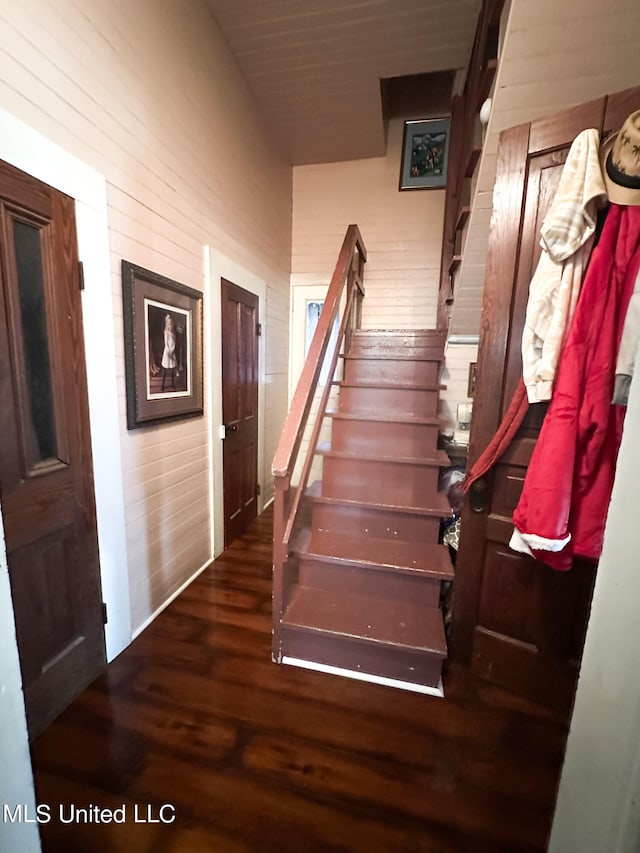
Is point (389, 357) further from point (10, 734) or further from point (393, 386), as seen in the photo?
point (10, 734)

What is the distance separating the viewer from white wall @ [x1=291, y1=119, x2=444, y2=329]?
11.9ft

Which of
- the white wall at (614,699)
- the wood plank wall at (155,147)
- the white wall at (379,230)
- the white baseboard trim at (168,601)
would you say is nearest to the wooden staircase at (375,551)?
the white baseboard trim at (168,601)

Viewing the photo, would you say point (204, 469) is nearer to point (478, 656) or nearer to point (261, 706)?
point (261, 706)

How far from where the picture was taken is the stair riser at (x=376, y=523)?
6.32ft

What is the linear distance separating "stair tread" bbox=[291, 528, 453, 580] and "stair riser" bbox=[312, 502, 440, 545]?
0.03m

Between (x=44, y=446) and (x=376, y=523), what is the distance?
5.14 ft

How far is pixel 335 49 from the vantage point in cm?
246

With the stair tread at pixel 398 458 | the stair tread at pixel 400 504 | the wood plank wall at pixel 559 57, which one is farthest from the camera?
the stair tread at pixel 398 458

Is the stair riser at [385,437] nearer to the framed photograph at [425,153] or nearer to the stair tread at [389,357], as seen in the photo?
the stair tread at [389,357]

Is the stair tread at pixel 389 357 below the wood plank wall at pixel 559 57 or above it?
below

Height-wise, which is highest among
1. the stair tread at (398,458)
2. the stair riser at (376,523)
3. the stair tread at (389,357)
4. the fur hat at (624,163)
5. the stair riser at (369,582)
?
the fur hat at (624,163)

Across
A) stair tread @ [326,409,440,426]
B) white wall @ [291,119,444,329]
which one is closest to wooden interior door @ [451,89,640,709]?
stair tread @ [326,409,440,426]

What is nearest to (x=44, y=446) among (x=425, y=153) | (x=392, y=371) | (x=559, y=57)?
(x=392, y=371)

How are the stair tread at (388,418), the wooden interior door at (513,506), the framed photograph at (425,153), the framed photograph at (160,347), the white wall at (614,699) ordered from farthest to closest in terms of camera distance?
the framed photograph at (425,153)
the stair tread at (388,418)
the framed photograph at (160,347)
the wooden interior door at (513,506)
the white wall at (614,699)
